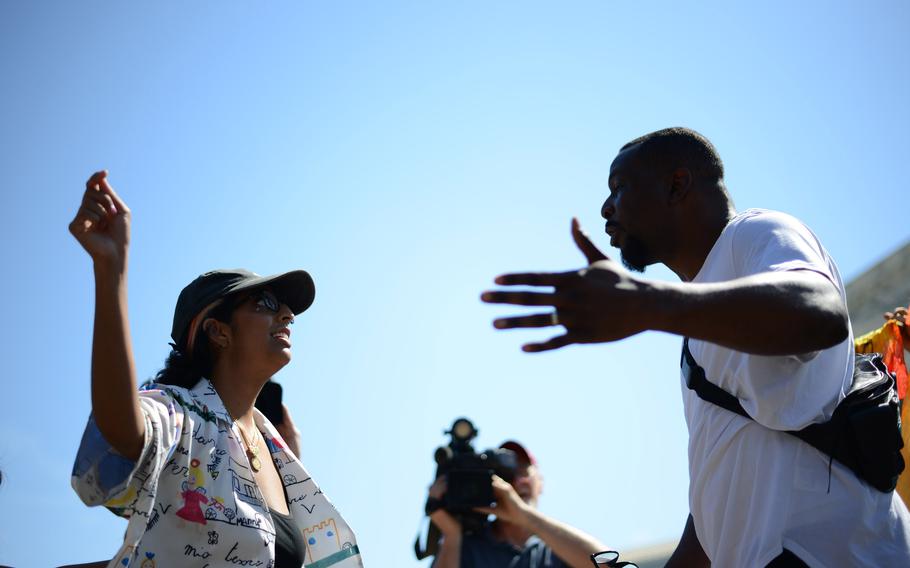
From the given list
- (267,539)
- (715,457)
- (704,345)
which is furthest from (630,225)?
(267,539)

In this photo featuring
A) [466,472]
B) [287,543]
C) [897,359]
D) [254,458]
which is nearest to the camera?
[466,472]

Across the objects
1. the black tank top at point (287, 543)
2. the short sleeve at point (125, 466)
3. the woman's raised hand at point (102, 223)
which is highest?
the woman's raised hand at point (102, 223)

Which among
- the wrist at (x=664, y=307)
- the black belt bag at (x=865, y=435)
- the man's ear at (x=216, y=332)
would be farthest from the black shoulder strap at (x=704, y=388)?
the man's ear at (x=216, y=332)

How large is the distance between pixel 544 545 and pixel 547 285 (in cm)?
331

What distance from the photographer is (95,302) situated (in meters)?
2.87

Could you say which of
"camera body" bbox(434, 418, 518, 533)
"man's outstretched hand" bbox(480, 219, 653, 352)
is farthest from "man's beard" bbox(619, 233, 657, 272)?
"man's outstretched hand" bbox(480, 219, 653, 352)

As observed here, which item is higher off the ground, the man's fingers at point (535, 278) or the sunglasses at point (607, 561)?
the man's fingers at point (535, 278)

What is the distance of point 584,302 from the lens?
6.77 ft

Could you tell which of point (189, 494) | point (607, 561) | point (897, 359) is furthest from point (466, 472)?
point (897, 359)

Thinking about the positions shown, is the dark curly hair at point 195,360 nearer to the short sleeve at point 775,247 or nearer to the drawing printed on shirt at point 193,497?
the drawing printed on shirt at point 193,497

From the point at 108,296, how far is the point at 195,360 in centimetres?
147

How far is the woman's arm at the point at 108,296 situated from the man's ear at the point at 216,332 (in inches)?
53.0

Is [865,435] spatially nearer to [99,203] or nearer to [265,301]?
[99,203]

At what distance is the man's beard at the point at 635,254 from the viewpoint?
3.49 m
